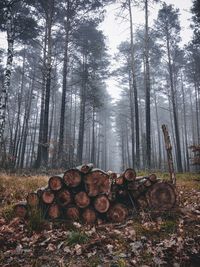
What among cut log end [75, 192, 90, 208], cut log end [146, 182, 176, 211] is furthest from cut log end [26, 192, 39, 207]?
cut log end [146, 182, 176, 211]

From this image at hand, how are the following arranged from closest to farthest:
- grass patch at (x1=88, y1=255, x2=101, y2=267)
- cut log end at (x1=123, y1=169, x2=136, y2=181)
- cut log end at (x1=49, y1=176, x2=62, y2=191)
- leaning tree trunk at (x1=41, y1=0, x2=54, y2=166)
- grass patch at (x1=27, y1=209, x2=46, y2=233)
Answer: grass patch at (x1=88, y1=255, x2=101, y2=267) < grass patch at (x1=27, y1=209, x2=46, y2=233) < cut log end at (x1=49, y1=176, x2=62, y2=191) < cut log end at (x1=123, y1=169, x2=136, y2=181) < leaning tree trunk at (x1=41, y1=0, x2=54, y2=166)

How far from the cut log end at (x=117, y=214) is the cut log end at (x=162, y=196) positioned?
2.28ft

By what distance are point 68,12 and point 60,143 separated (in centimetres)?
857

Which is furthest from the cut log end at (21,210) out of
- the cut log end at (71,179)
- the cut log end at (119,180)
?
the cut log end at (119,180)

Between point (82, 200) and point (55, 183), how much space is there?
0.73 meters

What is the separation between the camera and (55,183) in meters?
5.52

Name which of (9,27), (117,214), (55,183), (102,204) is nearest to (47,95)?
(9,27)

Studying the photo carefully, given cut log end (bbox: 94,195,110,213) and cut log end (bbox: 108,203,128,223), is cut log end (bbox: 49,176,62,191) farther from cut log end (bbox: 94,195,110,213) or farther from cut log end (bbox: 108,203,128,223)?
cut log end (bbox: 108,203,128,223)

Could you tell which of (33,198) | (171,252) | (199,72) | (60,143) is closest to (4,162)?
(60,143)

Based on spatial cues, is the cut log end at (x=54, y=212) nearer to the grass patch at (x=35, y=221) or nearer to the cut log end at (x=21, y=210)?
the grass patch at (x=35, y=221)

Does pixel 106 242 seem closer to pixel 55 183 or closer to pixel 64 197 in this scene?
pixel 64 197

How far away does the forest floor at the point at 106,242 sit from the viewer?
12.8 feet

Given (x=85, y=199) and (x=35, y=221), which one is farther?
(x=85, y=199)

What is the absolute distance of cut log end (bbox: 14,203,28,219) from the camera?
5.39 meters
